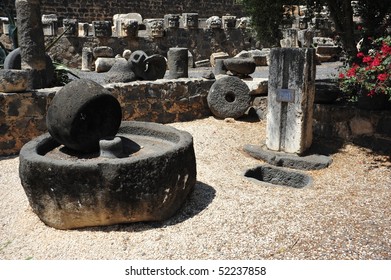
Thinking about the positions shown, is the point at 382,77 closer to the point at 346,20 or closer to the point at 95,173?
the point at 346,20

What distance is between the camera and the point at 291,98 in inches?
234

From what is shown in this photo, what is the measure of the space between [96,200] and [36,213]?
74 centimetres

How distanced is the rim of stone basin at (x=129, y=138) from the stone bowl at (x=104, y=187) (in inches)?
0.4

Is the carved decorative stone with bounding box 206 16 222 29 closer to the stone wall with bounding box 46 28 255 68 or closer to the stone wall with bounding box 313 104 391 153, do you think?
the stone wall with bounding box 46 28 255 68

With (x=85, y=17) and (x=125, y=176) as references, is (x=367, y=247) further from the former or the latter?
(x=85, y=17)

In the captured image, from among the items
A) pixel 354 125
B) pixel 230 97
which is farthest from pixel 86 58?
pixel 354 125

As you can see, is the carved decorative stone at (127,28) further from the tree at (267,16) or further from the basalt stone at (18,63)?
the basalt stone at (18,63)

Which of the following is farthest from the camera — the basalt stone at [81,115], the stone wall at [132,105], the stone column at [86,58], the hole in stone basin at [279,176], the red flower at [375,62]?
the stone column at [86,58]

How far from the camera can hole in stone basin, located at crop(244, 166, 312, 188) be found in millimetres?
5551

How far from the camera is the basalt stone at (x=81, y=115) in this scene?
4.14 m

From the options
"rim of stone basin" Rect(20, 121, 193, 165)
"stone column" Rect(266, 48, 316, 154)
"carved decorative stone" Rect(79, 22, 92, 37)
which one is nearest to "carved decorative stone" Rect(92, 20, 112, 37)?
"carved decorative stone" Rect(79, 22, 92, 37)

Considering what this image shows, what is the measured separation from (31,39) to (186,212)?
4367 millimetres

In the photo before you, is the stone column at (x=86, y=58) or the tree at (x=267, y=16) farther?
the stone column at (x=86, y=58)

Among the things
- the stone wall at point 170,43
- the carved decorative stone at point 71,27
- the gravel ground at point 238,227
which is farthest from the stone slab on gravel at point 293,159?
the carved decorative stone at point 71,27
